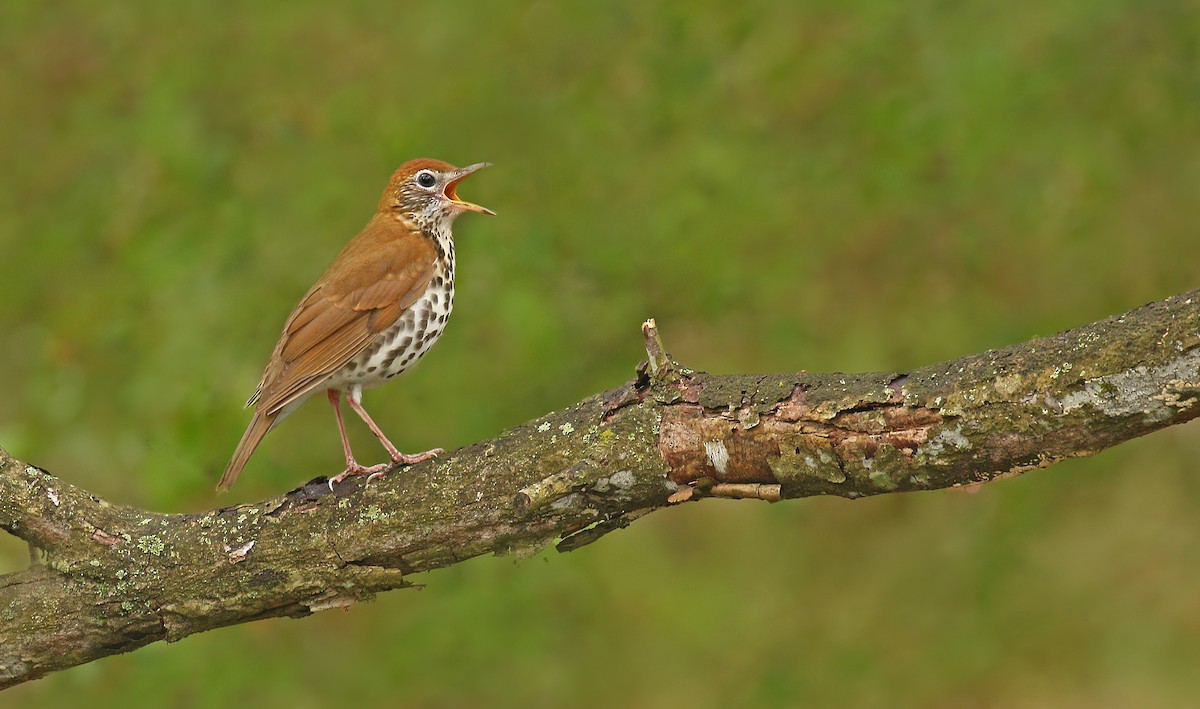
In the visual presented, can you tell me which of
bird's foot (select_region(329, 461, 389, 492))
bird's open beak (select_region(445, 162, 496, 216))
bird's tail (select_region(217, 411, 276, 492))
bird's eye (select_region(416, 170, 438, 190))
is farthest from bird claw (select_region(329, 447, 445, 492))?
bird's eye (select_region(416, 170, 438, 190))

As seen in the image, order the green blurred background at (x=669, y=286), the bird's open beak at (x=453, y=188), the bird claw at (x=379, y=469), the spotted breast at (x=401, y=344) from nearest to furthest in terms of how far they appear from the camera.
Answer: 1. the bird claw at (x=379, y=469)
2. the spotted breast at (x=401, y=344)
3. the bird's open beak at (x=453, y=188)
4. the green blurred background at (x=669, y=286)

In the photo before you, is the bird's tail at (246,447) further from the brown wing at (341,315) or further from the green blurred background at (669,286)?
the green blurred background at (669,286)

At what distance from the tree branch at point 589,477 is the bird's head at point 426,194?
1913 mm

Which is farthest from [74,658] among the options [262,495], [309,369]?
[262,495]

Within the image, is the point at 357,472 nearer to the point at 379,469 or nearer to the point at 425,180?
the point at 379,469

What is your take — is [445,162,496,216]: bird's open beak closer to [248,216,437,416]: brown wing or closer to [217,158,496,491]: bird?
[217,158,496,491]: bird

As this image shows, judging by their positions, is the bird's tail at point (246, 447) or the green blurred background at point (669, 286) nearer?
the bird's tail at point (246, 447)

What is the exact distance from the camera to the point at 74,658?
390 centimetres

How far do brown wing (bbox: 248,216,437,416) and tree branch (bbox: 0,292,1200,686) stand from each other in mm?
852

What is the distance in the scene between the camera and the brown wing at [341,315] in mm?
4766

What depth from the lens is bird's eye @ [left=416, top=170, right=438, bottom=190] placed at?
5.71 meters

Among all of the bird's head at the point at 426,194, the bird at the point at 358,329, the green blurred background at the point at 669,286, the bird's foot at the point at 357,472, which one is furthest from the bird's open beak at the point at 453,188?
the bird's foot at the point at 357,472

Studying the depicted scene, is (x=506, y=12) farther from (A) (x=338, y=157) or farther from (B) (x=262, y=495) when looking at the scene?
(B) (x=262, y=495)

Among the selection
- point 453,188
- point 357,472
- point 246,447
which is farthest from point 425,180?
point 357,472
